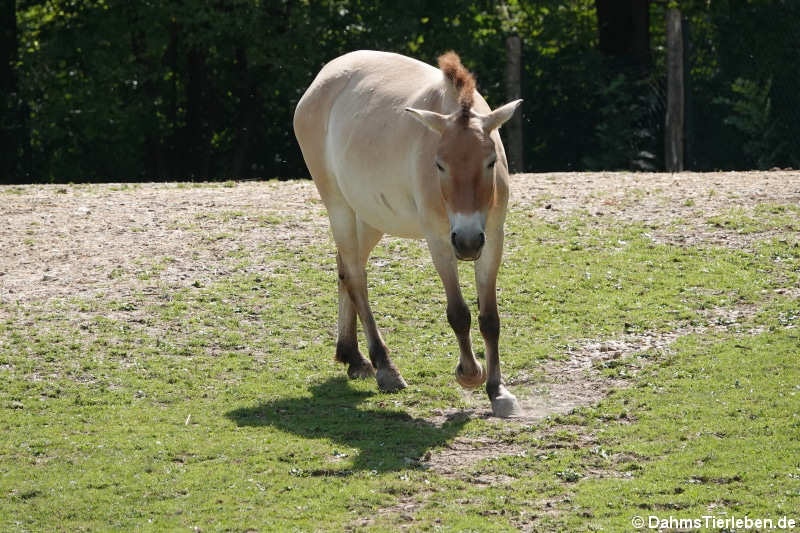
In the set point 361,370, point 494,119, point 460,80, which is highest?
point 460,80

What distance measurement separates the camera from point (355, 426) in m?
7.83

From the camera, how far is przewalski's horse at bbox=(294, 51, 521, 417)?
7340 mm

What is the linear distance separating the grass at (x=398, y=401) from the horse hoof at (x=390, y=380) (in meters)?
0.12

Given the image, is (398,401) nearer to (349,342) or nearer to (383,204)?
(349,342)

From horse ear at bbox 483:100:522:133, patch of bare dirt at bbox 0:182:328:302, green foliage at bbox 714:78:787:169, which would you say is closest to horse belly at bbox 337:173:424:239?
Result: horse ear at bbox 483:100:522:133

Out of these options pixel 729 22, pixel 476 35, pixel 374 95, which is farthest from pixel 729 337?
pixel 476 35

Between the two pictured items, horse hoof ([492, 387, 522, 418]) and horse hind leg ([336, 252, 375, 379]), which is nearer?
horse hoof ([492, 387, 522, 418])

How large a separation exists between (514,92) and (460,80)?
413 inches

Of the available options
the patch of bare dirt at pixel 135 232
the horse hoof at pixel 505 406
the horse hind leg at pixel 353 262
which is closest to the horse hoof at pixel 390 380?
the horse hind leg at pixel 353 262

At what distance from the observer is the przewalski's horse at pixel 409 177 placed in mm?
7340

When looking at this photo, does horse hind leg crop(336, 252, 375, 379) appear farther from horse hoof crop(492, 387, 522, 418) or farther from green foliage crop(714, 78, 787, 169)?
green foliage crop(714, 78, 787, 169)

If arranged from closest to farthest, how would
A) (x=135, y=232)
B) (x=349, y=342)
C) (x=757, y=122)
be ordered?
(x=349, y=342), (x=135, y=232), (x=757, y=122)

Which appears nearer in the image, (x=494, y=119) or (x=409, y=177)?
(x=494, y=119)

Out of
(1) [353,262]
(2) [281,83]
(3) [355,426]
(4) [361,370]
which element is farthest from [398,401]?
(2) [281,83]
